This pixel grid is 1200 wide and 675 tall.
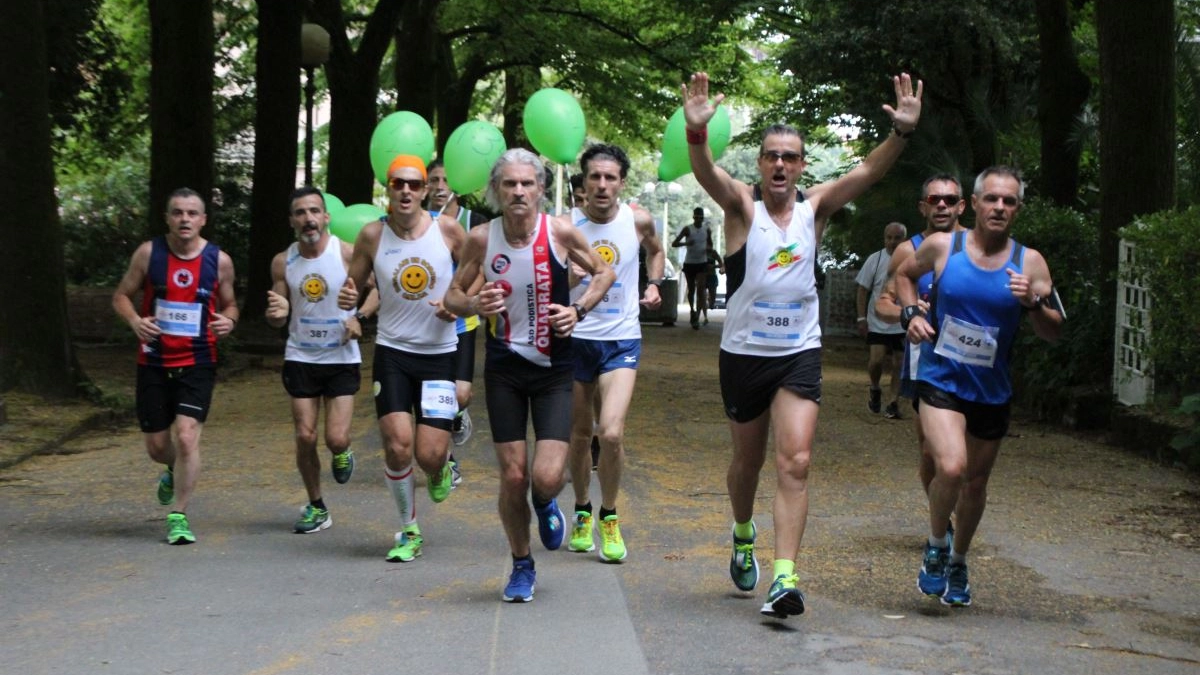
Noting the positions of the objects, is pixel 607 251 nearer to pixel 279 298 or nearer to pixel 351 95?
pixel 279 298

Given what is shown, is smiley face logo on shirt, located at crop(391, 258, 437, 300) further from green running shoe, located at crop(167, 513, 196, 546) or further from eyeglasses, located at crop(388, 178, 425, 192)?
green running shoe, located at crop(167, 513, 196, 546)

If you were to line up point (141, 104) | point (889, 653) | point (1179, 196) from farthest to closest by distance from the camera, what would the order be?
point (141, 104), point (1179, 196), point (889, 653)

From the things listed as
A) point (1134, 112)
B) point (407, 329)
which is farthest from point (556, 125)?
point (1134, 112)

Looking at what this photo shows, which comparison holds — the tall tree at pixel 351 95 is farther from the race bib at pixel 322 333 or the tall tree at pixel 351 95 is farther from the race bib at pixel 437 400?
the race bib at pixel 437 400

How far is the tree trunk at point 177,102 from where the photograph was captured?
2062 centimetres

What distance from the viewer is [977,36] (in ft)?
83.4

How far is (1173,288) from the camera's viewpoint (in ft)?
41.8

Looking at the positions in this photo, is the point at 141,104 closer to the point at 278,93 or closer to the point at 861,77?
the point at 278,93

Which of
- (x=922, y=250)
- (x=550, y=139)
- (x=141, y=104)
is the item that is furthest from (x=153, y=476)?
(x=141, y=104)

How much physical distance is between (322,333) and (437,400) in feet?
4.87

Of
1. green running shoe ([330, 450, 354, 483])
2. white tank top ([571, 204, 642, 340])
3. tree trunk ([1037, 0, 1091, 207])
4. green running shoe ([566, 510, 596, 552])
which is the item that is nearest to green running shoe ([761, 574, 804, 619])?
green running shoe ([566, 510, 596, 552])

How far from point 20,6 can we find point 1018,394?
1063 cm

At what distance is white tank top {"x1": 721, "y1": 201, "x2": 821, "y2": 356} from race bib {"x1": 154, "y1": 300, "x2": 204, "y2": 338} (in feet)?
11.8

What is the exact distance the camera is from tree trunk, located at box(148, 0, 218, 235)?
812 inches
